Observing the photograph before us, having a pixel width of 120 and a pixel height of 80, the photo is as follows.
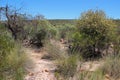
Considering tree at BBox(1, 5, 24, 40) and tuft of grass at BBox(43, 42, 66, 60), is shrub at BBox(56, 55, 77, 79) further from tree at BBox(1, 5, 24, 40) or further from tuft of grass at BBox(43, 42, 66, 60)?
tree at BBox(1, 5, 24, 40)

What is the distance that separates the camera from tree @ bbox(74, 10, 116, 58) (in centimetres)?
1453

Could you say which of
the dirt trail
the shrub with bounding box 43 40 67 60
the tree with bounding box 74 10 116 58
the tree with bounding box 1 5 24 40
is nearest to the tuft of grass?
the shrub with bounding box 43 40 67 60

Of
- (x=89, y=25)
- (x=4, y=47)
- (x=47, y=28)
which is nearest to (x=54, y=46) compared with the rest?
(x=89, y=25)

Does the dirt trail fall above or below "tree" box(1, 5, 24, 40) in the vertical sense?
below

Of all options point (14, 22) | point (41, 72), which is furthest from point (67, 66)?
point (14, 22)

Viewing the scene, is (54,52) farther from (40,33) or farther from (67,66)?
(40,33)

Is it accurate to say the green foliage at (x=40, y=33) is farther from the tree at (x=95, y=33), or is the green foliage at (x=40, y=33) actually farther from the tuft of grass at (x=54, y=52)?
the tuft of grass at (x=54, y=52)

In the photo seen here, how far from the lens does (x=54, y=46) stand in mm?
13875

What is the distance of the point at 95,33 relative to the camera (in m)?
14.7

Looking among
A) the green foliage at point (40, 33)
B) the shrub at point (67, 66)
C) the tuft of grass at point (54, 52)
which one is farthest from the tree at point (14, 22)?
the shrub at point (67, 66)

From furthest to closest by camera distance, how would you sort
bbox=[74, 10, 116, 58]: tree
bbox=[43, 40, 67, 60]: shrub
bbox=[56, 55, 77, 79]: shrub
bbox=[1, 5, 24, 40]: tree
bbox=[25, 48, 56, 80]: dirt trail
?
bbox=[1, 5, 24, 40]: tree < bbox=[74, 10, 116, 58]: tree < bbox=[43, 40, 67, 60]: shrub < bbox=[25, 48, 56, 80]: dirt trail < bbox=[56, 55, 77, 79]: shrub

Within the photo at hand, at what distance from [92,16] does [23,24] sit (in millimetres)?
6119

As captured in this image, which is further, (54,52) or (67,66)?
(54,52)

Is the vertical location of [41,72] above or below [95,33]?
below
